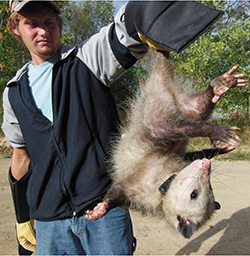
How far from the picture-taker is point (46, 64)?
2.50 meters

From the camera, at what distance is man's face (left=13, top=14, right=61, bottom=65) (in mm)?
2396

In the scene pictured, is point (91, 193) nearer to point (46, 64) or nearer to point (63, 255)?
point (63, 255)

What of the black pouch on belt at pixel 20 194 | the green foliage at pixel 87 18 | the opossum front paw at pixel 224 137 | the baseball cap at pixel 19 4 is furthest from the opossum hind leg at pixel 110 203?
the green foliage at pixel 87 18

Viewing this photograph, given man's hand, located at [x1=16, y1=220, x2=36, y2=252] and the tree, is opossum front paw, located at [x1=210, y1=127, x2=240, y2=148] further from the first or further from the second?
the tree

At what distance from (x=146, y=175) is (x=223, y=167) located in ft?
20.6

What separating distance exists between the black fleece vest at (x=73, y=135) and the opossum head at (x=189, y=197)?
1.74 feet

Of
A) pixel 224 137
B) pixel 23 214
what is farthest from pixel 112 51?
pixel 23 214

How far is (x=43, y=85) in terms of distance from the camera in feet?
8.11

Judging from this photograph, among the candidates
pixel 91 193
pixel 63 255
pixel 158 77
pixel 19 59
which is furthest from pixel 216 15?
pixel 19 59

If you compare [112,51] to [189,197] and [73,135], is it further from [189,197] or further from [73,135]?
[189,197]

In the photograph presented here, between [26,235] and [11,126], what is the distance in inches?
49.8

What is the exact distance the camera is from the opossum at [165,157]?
2172mm

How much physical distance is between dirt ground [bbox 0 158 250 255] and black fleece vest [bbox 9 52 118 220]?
6.20ft

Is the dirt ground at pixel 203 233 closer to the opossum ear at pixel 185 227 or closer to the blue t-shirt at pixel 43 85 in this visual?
the opossum ear at pixel 185 227
